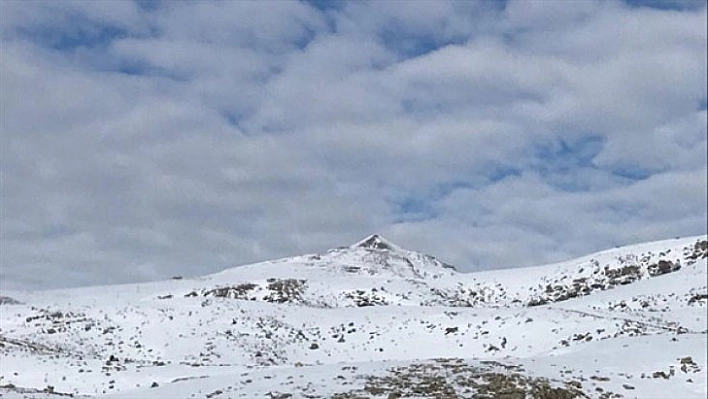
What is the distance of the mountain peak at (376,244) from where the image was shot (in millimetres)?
106188

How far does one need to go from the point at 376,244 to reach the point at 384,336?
70583mm

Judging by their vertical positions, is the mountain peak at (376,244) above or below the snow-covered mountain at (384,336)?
above

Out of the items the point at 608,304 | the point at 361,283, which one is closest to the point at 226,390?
the point at 608,304

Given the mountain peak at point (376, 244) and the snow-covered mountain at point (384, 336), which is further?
the mountain peak at point (376, 244)

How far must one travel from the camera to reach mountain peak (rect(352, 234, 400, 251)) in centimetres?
10619

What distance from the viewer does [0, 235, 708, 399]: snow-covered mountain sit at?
21.5 m

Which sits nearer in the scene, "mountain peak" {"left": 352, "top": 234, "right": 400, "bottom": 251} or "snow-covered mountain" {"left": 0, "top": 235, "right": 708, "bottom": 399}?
"snow-covered mountain" {"left": 0, "top": 235, "right": 708, "bottom": 399}

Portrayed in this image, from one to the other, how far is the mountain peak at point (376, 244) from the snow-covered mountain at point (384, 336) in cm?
3883

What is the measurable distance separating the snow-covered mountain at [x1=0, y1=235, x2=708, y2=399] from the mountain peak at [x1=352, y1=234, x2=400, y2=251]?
127 ft

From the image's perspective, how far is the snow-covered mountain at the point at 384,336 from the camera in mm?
21484

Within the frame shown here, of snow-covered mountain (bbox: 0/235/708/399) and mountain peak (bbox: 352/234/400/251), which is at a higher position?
mountain peak (bbox: 352/234/400/251)

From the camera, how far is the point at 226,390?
787 inches

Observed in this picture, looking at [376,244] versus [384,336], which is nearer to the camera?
[384,336]

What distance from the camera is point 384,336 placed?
37562mm
